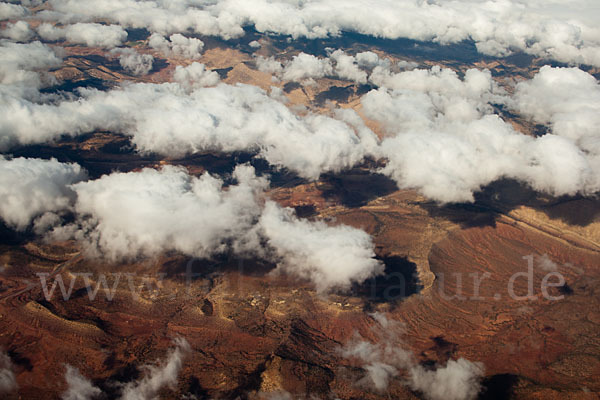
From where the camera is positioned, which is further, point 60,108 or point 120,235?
point 60,108

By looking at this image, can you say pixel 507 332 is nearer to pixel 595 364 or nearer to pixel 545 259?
pixel 595 364

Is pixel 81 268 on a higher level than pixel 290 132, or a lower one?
lower

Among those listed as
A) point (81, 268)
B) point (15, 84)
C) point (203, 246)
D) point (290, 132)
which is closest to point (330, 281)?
point (203, 246)

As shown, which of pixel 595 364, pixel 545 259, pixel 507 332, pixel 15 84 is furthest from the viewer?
pixel 15 84

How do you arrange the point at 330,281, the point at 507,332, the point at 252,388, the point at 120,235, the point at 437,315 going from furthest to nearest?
the point at 120,235, the point at 330,281, the point at 437,315, the point at 507,332, the point at 252,388

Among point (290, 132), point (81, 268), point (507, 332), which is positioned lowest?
point (81, 268)

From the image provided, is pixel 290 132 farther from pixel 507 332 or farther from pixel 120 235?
pixel 507 332

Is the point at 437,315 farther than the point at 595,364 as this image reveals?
Yes

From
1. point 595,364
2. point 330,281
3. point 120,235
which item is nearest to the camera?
point 595,364

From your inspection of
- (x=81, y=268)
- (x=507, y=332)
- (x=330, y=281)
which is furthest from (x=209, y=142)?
(x=507, y=332)
